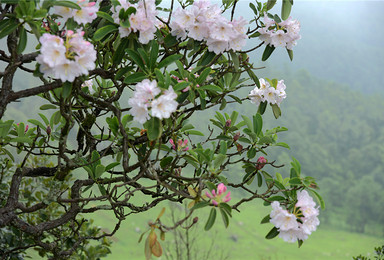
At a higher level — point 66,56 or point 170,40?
point 170,40

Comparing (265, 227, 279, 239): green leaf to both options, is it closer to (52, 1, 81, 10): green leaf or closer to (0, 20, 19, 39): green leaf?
(52, 1, 81, 10): green leaf

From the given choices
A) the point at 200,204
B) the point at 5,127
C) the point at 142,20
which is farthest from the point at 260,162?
the point at 5,127

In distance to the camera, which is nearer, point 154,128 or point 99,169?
point 154,128

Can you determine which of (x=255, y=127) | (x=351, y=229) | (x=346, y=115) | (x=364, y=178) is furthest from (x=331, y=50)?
(x=255, y=127)

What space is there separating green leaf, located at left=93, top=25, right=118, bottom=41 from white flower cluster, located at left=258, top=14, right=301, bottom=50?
606 mm

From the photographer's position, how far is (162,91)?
1293 mm

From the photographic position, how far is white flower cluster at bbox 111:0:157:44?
142 centimetres

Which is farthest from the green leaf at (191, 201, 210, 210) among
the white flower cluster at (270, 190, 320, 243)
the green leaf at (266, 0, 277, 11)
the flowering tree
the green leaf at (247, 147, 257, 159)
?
the green leaf at (266, 0, 277, 11)

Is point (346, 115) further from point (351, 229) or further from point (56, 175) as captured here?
point (56, 175)

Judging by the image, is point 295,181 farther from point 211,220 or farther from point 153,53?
point 153,53

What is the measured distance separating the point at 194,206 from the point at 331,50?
1633cm

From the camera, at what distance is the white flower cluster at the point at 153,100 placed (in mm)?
1258

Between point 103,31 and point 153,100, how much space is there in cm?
35

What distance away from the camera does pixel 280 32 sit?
5.57ft
